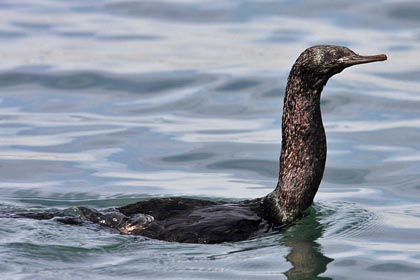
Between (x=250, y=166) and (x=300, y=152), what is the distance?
8.15ft

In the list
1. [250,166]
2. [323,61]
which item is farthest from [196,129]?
[323,61]

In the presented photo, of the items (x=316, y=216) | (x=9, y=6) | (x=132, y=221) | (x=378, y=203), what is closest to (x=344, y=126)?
(x=378, y=203)

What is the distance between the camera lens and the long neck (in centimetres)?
1056

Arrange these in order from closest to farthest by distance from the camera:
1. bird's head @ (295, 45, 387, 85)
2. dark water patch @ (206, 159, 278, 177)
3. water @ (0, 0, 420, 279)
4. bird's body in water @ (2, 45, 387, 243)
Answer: water @ (0, 0, 420, 279) → bird's body in water @ (2, 45, 387, 243) → bird's head @ (295, 45, 387, 85) → dark water patch @ (206, 159, 278, 177)

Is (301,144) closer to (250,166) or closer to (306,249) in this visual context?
(306,249)

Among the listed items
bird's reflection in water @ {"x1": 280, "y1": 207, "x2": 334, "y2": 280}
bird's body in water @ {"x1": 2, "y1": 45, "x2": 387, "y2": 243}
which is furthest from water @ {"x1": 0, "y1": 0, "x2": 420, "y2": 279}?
bird's body in water @ {"x1": 2, "y1": 45, "x2": 387, "y2": 243}

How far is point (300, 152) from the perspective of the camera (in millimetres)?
10609

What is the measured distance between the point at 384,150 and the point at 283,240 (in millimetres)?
3364

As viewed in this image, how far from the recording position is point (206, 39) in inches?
678

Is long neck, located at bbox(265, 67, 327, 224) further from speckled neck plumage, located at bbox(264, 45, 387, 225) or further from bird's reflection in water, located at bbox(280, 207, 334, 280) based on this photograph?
bird's reflection in water, located at bbox(280, 207, 334, 280)

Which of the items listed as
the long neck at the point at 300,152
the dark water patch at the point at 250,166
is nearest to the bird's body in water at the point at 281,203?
the long neck at the point at 300,152

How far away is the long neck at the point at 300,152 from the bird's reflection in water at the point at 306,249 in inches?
5.6

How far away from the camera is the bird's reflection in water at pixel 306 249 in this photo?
385 inches

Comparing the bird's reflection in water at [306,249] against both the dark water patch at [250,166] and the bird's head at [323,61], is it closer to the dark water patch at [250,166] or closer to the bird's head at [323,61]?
the bird's head at [323,61]
